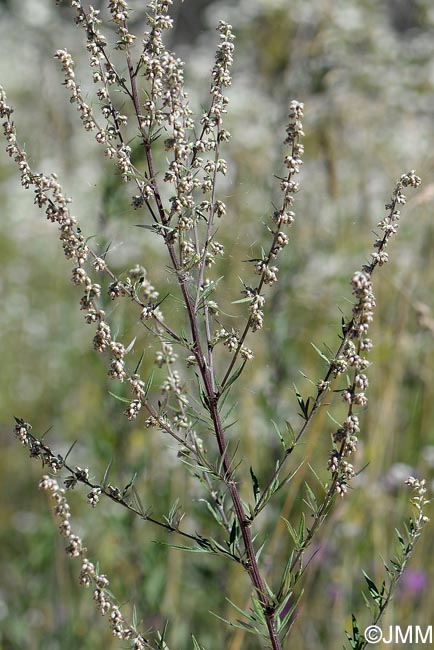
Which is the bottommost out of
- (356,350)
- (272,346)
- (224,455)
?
(224,455)

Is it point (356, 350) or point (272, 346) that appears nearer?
point (356, 350)

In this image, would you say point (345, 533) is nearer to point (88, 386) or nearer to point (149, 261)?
point (149, 261)

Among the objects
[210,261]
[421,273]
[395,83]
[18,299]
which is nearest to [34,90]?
[18,299]

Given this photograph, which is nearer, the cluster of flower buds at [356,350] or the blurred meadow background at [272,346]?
the cluster of flower buds at [356,350]

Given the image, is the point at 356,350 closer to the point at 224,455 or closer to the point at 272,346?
the point at 224,455

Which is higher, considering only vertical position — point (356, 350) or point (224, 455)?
point (356, 350)

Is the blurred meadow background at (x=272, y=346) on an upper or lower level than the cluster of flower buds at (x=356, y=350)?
upper

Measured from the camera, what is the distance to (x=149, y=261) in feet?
13.1

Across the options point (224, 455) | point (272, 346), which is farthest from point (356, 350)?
point (272, 346)

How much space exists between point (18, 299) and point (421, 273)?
10.5ft

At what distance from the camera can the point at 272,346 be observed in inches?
116

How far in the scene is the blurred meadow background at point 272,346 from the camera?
2.66 m

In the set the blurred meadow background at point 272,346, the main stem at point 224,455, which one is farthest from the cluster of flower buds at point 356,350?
the blurred meadow background at point 272,346

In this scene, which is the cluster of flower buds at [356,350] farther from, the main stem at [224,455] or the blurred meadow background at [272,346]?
the blurred meadow background at [272,346]
